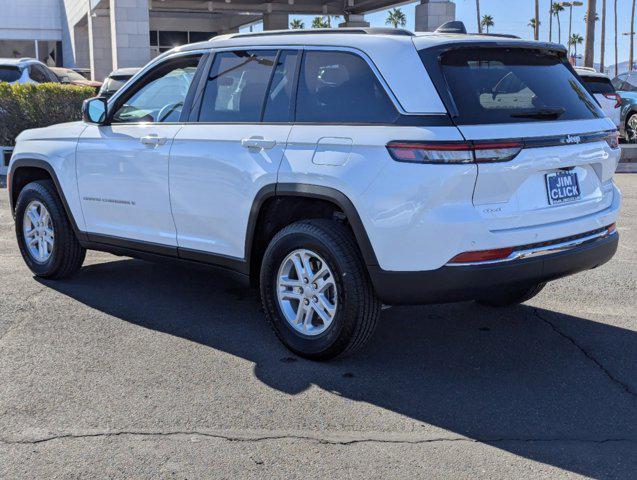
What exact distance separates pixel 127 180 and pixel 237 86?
1121 mm

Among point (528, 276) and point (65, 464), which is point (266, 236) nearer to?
point (528, 276)

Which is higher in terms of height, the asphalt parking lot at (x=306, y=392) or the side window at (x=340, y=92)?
the side window at (x=340, y=92)

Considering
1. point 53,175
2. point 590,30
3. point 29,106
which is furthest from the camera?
→ point 590,30

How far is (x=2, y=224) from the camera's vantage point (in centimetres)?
926

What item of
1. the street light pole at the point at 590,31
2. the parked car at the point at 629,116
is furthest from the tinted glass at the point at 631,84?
→ the street light pole at the point at 590,31

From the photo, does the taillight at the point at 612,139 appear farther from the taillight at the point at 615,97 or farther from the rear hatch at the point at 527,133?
the taillight at the point at 615,97

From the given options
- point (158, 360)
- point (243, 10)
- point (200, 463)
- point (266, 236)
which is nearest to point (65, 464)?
point (200, 463)

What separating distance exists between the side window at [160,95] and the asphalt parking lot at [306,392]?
1.39 metres

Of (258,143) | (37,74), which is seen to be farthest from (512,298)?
(37,74)

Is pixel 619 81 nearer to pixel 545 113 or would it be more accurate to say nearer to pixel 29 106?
pixel 29 106

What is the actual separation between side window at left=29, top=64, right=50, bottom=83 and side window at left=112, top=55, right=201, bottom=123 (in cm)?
1570

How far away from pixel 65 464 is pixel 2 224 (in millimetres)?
6433

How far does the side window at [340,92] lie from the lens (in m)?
4.34

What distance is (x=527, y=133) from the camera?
13.8 ft
